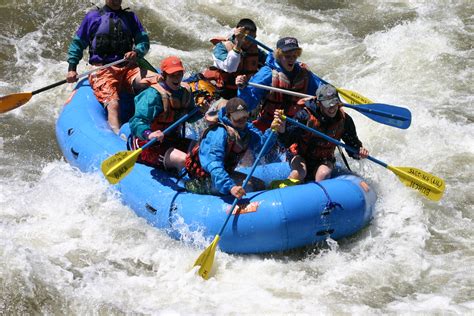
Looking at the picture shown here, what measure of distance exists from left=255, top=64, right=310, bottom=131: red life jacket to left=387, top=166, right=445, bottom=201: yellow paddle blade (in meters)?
1.03

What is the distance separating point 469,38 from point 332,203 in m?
5.55

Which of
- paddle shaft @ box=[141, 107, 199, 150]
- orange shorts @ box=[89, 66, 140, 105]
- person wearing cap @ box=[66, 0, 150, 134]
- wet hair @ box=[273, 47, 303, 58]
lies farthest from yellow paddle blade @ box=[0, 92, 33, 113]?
wet hair @ box=[273, 47, 303, 58]

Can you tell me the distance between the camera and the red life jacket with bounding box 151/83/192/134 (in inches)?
230

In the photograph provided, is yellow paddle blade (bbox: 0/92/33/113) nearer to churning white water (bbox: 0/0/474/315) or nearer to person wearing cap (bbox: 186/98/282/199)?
churning white water (bbox: 0/0/474/315)

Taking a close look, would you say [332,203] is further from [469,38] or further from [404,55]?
[469,38]

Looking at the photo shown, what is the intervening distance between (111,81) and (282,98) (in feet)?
5.96

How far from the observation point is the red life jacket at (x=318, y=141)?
5.77 m

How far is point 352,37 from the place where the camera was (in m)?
10.5

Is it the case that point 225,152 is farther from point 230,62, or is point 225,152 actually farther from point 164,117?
point 230,62

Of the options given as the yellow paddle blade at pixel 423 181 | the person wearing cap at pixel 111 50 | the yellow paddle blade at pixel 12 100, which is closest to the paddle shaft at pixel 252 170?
the yellow paddle blade at pixel 423 181

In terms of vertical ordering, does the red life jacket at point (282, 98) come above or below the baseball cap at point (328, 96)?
below

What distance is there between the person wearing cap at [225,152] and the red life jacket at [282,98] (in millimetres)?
533

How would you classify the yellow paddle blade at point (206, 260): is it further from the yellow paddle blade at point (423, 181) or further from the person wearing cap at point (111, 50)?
the person wearing cap at point (111, 50)

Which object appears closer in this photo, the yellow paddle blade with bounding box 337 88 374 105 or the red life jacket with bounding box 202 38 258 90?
the yellow paddle blade with bounding box 337 88 374 105
